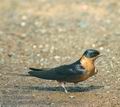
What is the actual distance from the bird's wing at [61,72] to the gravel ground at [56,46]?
0.24 meters

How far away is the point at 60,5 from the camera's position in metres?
17.9

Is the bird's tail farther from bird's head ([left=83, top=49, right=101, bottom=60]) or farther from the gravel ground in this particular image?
bird's head ([left=83, top=49, right=101, bottom=60])

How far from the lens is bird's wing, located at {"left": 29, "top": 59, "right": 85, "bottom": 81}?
9438 millimetres

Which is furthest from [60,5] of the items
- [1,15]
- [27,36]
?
[27,36]

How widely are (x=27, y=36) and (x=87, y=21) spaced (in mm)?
2043

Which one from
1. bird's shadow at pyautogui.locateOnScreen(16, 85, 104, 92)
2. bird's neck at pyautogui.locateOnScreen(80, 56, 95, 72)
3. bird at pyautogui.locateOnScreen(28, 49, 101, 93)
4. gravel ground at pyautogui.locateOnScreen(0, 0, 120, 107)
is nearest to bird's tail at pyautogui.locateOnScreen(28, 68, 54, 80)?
bird at pyautogui.locateOnScreen(28, 49, 101, 93)

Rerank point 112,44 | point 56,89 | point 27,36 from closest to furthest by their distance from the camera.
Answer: point 56,89, point 112,44, point 27,36

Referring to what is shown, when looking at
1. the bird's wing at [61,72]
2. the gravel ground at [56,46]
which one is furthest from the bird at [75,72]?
the gravel ground at [56,46]

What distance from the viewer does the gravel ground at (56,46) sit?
9.38m

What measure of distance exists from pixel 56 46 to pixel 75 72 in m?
4.19

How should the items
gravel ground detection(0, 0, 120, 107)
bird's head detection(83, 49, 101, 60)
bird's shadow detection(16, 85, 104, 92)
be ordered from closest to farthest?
1. gravel ground detection(0, 0, 120, 107)
2. bird's head detection(83, 49, 101, 60)
3. bird's shadow detection(16, 85, 104, 92)

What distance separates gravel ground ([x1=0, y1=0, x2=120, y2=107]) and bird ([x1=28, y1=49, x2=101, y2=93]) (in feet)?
0.76

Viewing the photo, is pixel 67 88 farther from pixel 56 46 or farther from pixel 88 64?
pixel 56 46

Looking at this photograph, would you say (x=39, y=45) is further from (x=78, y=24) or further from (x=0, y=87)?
(x=0, y=87)
